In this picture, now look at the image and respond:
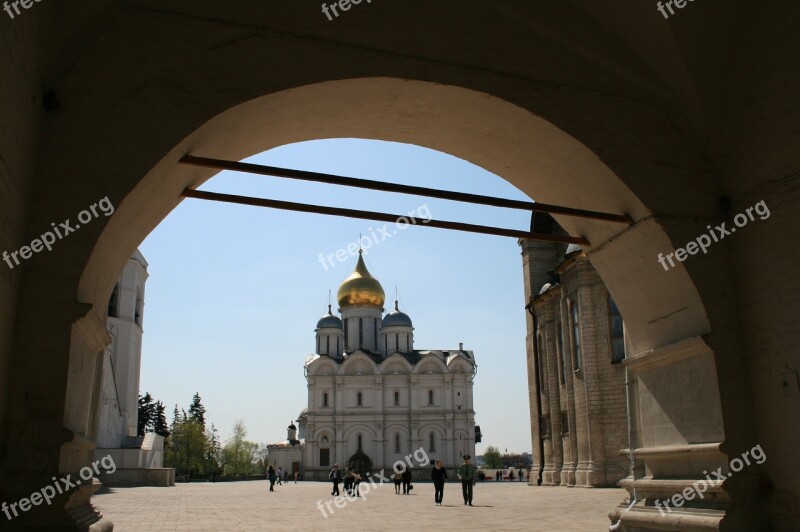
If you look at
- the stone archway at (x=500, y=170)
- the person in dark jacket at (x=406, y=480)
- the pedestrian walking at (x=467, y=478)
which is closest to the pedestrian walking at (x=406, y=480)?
the person in dark jacket at (x=406, y=480)

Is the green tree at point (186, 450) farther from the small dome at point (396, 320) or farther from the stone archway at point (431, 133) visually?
the stone archway at point (431, 133)

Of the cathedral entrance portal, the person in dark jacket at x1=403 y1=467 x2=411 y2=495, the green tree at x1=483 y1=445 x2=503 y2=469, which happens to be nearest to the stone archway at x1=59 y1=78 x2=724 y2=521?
the person in dark jacket at x1=403 y1=467 x2=411 y2=495

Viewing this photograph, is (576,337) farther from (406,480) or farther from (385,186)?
(385,186)

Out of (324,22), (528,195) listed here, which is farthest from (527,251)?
(324,22)

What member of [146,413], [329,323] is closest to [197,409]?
[146,413]

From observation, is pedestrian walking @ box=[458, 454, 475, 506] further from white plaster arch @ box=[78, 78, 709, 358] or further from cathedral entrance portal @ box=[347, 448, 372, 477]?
cathedral entrance portal @ box=[347, 448, 372, 477]

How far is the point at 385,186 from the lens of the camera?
6.45 metres

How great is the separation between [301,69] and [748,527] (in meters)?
5.37

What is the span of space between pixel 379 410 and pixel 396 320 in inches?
384

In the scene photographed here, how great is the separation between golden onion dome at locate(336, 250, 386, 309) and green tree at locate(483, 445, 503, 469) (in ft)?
237

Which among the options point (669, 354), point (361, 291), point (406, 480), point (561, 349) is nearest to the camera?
point (669, 354)

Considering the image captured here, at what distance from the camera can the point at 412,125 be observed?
23.8 ft

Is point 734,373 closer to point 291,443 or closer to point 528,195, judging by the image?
point 528,195

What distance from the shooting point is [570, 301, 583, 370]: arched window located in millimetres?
26680
